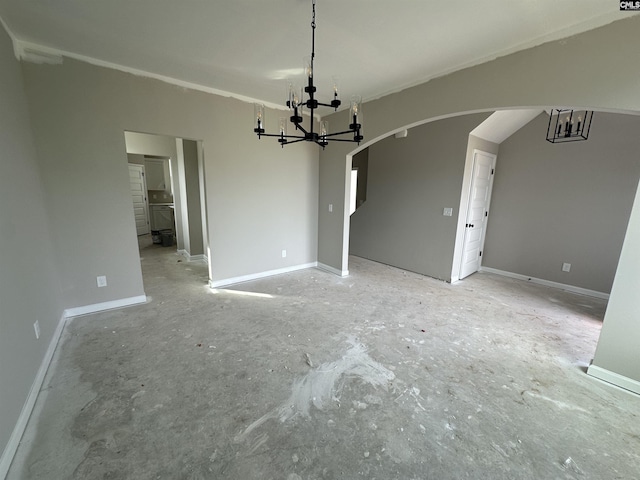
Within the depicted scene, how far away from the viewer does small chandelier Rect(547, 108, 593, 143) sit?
11.6ft

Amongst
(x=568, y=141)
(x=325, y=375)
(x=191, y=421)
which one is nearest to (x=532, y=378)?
(x=325, y=375)

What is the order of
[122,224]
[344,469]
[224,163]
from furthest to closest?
[224,163] → [122,224] → [344,469]

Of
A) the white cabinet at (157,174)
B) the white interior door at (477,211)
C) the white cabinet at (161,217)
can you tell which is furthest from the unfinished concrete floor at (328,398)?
the white cabinet at (157,174)

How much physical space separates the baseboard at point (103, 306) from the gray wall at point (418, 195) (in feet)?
13.4

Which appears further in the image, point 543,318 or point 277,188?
point 277,188

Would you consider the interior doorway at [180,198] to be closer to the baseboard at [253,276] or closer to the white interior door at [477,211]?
the baseboard at [253,276]

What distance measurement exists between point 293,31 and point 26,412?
3238mm

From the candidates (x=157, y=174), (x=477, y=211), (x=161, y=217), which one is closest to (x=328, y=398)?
(x=477, y=211)

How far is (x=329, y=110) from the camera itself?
4207 millimetres

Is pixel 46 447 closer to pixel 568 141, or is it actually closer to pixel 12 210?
pixel 12 210

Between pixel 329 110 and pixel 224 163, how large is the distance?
1890 mm

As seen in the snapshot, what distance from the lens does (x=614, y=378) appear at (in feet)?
6.66

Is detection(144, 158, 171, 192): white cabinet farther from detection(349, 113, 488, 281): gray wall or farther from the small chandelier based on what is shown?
the small chandelier

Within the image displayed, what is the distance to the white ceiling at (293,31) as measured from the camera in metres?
1.82
